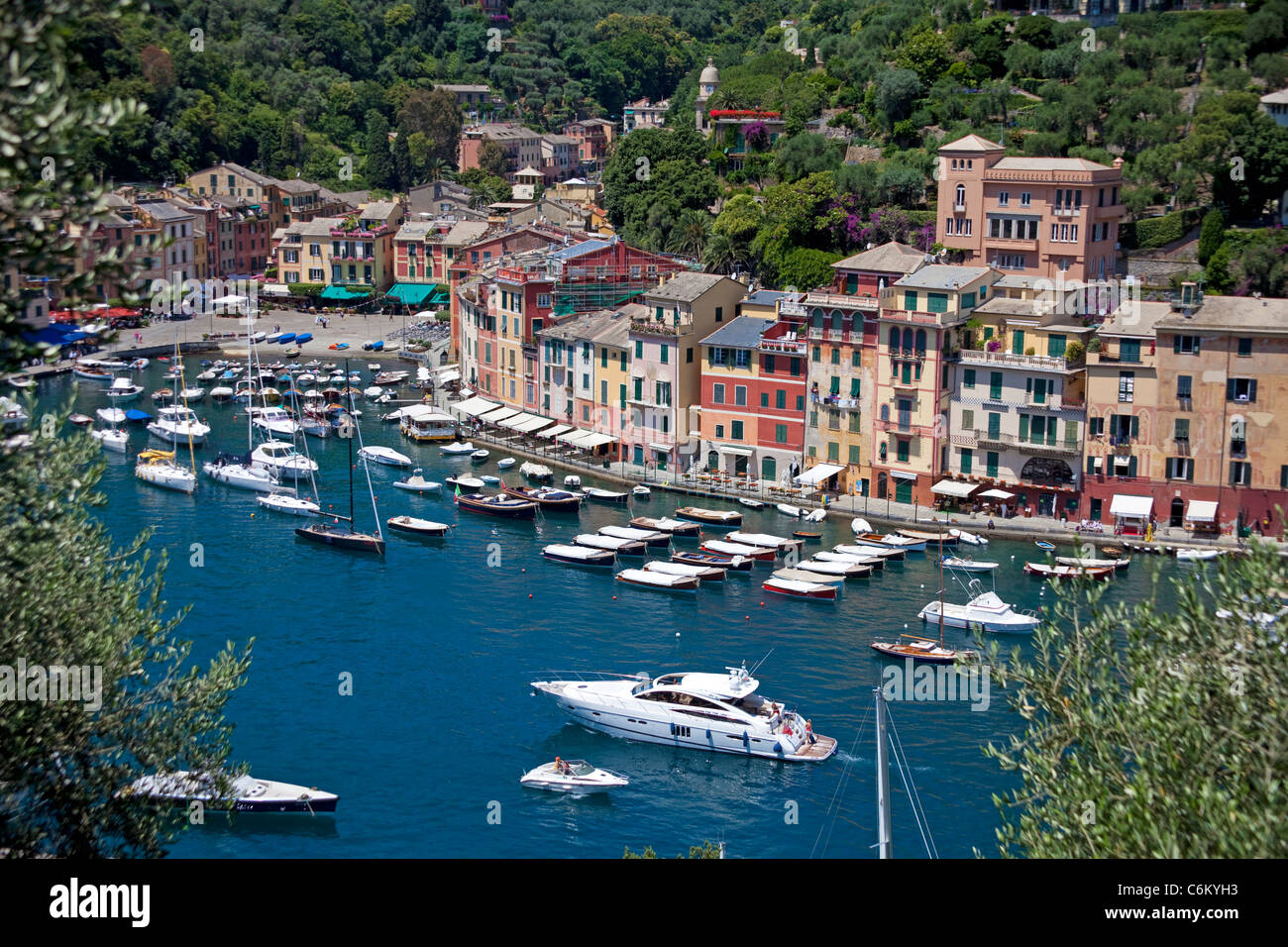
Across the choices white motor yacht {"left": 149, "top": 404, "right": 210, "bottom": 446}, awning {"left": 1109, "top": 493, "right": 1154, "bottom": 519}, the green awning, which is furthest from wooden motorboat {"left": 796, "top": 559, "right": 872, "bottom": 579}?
the green awning

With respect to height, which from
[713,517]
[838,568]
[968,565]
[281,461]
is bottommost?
[838,568]

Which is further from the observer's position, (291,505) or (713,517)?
(291,505)

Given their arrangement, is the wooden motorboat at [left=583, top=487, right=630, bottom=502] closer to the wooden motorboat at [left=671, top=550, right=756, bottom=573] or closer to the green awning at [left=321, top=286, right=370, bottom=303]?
the wooden motorboat at [left=671, top=550, right=756, bottom=573]

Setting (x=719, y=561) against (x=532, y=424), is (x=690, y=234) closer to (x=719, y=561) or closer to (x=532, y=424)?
(x=532, y=424)

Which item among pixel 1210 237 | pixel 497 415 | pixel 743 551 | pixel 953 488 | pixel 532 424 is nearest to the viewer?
pixel 743 551

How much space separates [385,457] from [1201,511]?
87.8 feet

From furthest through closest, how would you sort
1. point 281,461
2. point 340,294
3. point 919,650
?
point 340,294 < point 281,461 < point 919,650

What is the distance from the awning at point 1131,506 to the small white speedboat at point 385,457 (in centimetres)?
2359

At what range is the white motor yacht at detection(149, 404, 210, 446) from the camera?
54.8m

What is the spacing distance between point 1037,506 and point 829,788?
62.4 ft

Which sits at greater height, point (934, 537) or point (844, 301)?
point (844, 301)

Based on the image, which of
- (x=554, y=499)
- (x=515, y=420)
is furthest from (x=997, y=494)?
(x=515, y=420)

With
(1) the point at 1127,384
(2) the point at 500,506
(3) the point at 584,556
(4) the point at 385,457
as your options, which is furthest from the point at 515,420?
(1) the point at 1127,384

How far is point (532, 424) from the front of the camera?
54.8 m
